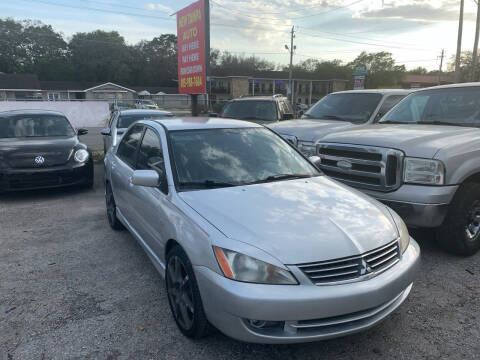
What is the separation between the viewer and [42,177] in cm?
670

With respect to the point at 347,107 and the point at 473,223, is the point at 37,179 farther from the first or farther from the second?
the point at 473,223

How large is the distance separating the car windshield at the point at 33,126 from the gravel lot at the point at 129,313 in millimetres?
3461

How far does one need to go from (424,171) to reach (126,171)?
3.33 meters

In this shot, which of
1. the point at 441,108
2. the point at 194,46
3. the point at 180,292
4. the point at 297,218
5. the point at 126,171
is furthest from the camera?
the point at 194,46

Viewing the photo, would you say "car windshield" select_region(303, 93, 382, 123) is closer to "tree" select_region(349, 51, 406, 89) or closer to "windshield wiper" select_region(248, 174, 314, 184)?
"windshield wiper" select_region(248, 174, 314, 184)

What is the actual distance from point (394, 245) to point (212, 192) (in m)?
1.45

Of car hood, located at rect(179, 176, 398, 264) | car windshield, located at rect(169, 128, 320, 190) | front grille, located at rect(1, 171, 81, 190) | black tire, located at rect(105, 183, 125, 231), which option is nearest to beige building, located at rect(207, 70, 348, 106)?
front grille, located at rect(1, 171, 81, 190)

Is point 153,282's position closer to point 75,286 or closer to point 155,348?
point 75,286

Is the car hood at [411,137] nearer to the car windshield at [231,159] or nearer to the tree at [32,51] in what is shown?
the car windshield at [231,159]

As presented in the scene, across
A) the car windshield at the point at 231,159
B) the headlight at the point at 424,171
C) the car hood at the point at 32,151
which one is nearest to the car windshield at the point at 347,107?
the headlight at the point at 424,171

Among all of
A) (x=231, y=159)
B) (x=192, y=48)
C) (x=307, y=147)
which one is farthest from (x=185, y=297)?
(x=192, y=48)

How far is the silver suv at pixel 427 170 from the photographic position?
385 cm

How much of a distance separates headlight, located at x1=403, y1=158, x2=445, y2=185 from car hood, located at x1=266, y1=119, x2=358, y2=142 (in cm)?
243

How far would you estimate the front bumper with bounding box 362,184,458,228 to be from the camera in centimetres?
380
